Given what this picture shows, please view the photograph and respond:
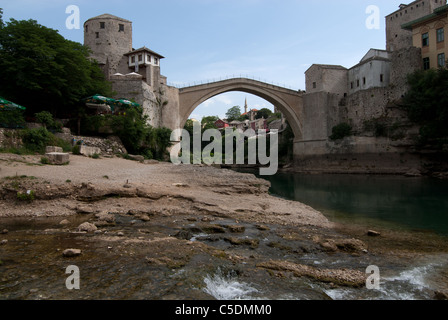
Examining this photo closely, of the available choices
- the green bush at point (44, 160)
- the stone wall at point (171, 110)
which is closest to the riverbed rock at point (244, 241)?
the green bush at point (44, 160)

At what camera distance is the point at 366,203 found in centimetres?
1502

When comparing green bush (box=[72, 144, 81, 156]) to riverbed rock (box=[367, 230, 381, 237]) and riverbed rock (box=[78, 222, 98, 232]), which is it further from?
riverbed rock (box=[367, 230, 381, 237])

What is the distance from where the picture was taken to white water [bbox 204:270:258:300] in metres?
4.20

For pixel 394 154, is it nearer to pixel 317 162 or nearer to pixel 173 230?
pixel 317 162

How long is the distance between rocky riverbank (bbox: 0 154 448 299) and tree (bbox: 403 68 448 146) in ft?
75.8

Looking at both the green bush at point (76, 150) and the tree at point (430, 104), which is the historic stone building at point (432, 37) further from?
the green bush at point (76, 150)

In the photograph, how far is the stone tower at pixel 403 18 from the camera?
38.8 metres

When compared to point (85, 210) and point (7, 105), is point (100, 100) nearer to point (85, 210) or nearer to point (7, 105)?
point (7, 105)

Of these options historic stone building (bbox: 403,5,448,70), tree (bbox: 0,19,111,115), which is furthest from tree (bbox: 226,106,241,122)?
tree (bbox: 0,19,111,115)

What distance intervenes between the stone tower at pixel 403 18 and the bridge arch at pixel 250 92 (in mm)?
15191

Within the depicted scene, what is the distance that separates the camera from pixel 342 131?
38250 millimetres

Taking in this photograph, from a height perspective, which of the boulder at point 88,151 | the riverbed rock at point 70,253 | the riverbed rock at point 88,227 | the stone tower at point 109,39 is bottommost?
the riverbed rock at point 70,253

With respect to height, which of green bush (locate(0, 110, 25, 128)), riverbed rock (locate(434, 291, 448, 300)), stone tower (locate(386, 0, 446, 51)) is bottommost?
riverbed rock (locate(434, 291, 448, 300))
